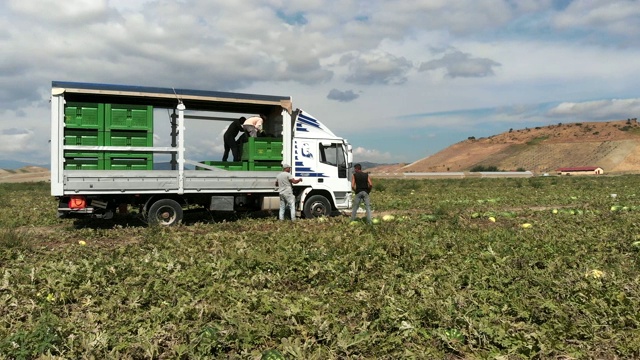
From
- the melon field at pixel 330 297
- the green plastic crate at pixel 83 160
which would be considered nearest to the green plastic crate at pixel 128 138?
the green plastic crate at pixel 83 160

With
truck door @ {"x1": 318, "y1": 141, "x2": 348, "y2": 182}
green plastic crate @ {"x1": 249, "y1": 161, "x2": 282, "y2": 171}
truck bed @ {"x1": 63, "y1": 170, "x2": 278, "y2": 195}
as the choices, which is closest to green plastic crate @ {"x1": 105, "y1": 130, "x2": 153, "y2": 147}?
truck bed @ {"x1": 63, "y1": 170, "x2": 278, "y2": 195}

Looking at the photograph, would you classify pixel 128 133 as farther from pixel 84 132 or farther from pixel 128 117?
pixel 84 132

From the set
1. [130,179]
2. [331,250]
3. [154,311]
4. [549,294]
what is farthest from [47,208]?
[549,294]

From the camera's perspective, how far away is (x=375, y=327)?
4.93m

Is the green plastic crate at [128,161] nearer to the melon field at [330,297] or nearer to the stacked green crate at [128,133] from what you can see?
the stacked green crate at [128,133]

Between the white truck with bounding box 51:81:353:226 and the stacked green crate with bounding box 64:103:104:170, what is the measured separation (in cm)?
2

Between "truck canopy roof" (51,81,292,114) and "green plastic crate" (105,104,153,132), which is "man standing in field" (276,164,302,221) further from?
"green plastic crate" (105,104,153,132)

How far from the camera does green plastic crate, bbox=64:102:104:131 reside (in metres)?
11.9

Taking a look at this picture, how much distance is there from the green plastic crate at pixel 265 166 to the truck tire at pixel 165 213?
8.07 ft

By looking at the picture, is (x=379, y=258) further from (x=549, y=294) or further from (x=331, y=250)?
(x=549, y=294)

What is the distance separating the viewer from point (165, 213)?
13.2 m

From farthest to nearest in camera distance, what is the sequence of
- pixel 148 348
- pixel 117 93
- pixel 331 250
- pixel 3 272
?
pixel 117 93 → pixel 331 250 → pixel 3 272 → pixel 148 348

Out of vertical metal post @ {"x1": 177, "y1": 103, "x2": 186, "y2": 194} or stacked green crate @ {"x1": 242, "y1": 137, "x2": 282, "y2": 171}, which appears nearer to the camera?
vertical metal post @ {"x1": 177, "y1": 103, "x2": 186, "y2": 194}

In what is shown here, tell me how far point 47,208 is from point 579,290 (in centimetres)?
1908
